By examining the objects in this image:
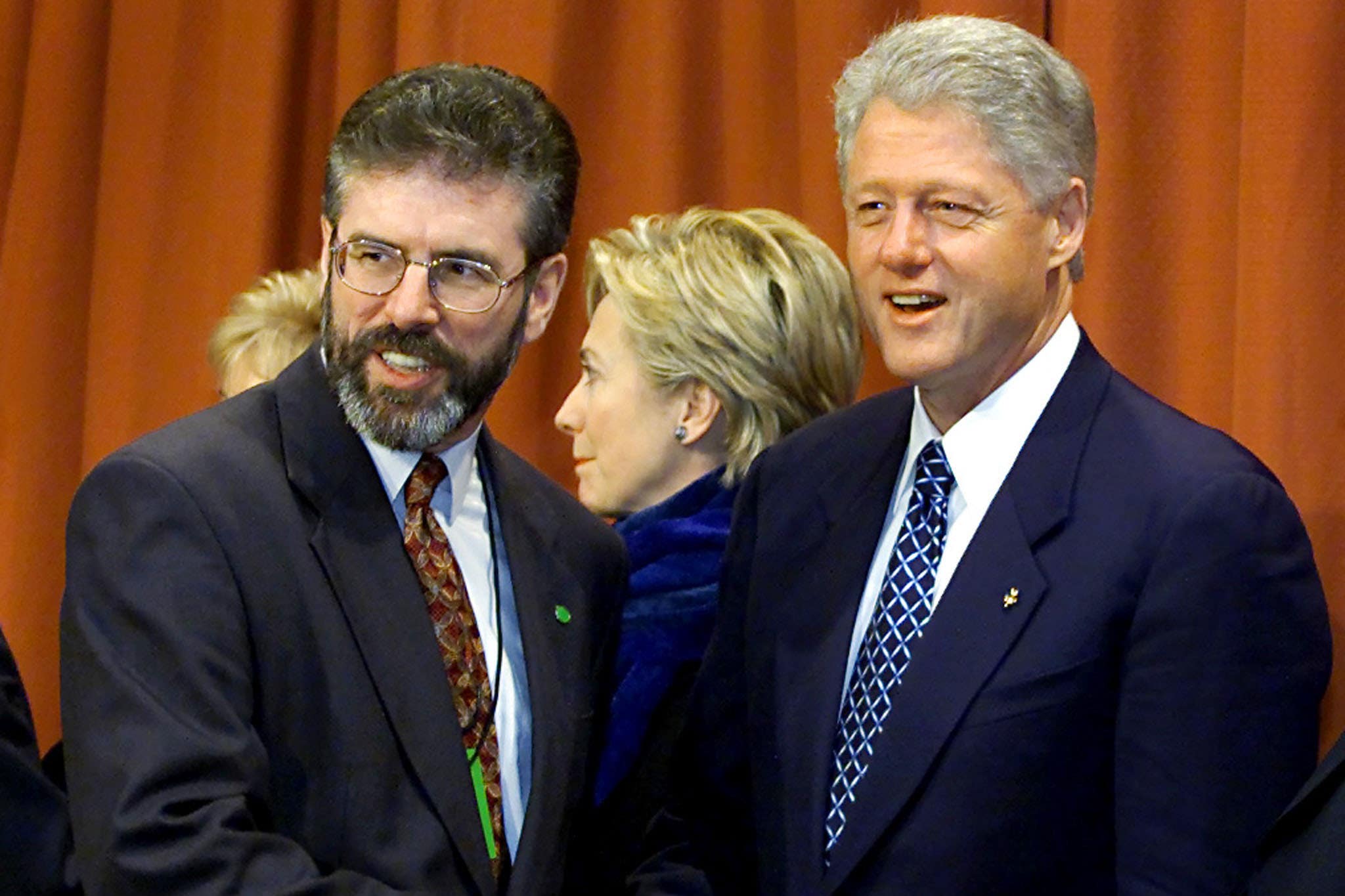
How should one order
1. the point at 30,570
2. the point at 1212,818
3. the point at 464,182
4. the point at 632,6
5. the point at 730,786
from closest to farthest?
the point at 1212,818 → the point at 464,182 → the point at 730,786 → the point at 632,6 → the point at 30,570

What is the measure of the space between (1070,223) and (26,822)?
4.26ft

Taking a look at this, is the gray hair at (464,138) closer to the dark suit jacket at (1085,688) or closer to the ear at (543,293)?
the ear at (543,293)

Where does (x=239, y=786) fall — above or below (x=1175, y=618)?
below

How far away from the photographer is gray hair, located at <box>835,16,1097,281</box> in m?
1.98

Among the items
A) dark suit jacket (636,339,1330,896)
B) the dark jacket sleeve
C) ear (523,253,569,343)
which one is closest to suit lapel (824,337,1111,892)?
dark suit jacket (636,339,1330,896)

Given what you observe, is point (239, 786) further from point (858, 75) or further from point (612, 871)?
point (858, 75)

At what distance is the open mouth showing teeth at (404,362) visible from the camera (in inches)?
80.9

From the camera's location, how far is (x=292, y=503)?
198cm

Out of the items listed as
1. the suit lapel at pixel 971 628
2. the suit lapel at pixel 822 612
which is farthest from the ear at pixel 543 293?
the suit lapel at pixel 971 628

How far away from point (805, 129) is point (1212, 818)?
1.51m

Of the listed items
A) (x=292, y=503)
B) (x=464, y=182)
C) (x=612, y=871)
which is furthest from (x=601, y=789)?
Answer: (x=464, y=182)

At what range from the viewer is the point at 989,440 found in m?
2.03

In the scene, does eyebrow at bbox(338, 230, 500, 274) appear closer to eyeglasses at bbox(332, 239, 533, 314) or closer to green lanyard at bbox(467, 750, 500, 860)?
eyeglasses at bbox(332, 239, 533, 314)

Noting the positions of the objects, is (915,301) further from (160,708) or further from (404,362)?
(160,708)
